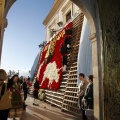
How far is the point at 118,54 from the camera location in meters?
3.54

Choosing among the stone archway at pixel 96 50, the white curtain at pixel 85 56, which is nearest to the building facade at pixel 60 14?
the white curtain at pixel 85 56

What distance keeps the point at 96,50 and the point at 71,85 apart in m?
4.21

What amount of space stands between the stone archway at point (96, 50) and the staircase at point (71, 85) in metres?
2.93

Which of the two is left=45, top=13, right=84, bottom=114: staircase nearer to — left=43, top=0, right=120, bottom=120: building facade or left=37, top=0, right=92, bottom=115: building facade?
left=37, top=0, right=92, bottom=115: building facade

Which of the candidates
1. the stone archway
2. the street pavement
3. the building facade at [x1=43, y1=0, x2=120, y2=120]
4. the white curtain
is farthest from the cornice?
the building facade at [x1=43, y1=0, x2=120, y2=120]

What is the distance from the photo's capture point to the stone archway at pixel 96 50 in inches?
184

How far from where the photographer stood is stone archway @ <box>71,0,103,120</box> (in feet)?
15.4

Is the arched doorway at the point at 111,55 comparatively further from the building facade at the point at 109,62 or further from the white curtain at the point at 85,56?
the white curtain at the point at 85,56

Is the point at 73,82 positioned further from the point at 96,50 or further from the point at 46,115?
the point at 96,50

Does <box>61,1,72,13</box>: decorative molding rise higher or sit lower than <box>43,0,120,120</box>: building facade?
higher

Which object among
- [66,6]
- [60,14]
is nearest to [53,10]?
[60,14]

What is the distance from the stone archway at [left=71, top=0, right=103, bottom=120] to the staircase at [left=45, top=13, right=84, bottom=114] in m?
2.93

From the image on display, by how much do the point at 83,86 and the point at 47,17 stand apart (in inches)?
586

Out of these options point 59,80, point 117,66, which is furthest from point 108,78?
point 59,80
